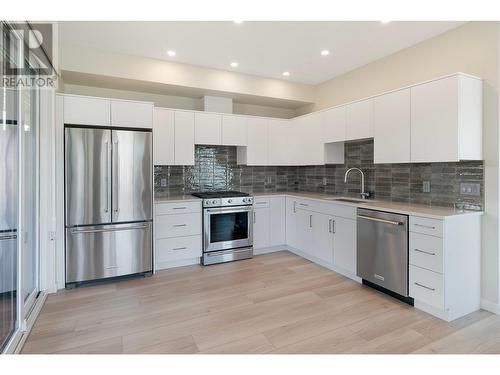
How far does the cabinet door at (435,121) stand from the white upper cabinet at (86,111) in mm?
3358

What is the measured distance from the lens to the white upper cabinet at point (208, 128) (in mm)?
4234

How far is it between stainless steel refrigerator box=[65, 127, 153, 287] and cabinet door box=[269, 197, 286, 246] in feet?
6.02

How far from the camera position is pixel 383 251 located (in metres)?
2.96

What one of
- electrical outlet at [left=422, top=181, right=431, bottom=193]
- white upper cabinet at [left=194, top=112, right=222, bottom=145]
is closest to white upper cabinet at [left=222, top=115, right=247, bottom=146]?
white upper cabinet at [left=194, top=112, right=222, bottom=145]

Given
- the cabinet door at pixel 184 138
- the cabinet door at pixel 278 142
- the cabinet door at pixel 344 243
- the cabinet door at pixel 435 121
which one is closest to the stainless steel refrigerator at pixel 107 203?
the cabinet door at pixel 184 138

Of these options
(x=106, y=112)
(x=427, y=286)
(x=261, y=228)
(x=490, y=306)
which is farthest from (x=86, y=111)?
(x=490, y=306)

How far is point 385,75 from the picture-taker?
3.72m

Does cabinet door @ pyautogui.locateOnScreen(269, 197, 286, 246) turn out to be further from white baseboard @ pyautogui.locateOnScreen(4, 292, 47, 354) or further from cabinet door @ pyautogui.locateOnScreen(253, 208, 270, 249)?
white baseboard @ pyautogui.locateOnScreen(4, 292, 47, 354)

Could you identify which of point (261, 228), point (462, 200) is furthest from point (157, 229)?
point (462, 200)

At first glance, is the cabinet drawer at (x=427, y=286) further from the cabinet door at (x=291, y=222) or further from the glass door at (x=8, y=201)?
the glass door at (x=8, y=201)

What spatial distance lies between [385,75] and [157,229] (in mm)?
3570

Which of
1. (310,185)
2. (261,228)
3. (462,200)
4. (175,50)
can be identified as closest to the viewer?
(462,200)

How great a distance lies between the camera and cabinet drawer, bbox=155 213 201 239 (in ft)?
12.1

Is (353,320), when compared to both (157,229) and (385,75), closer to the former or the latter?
(157,229)
